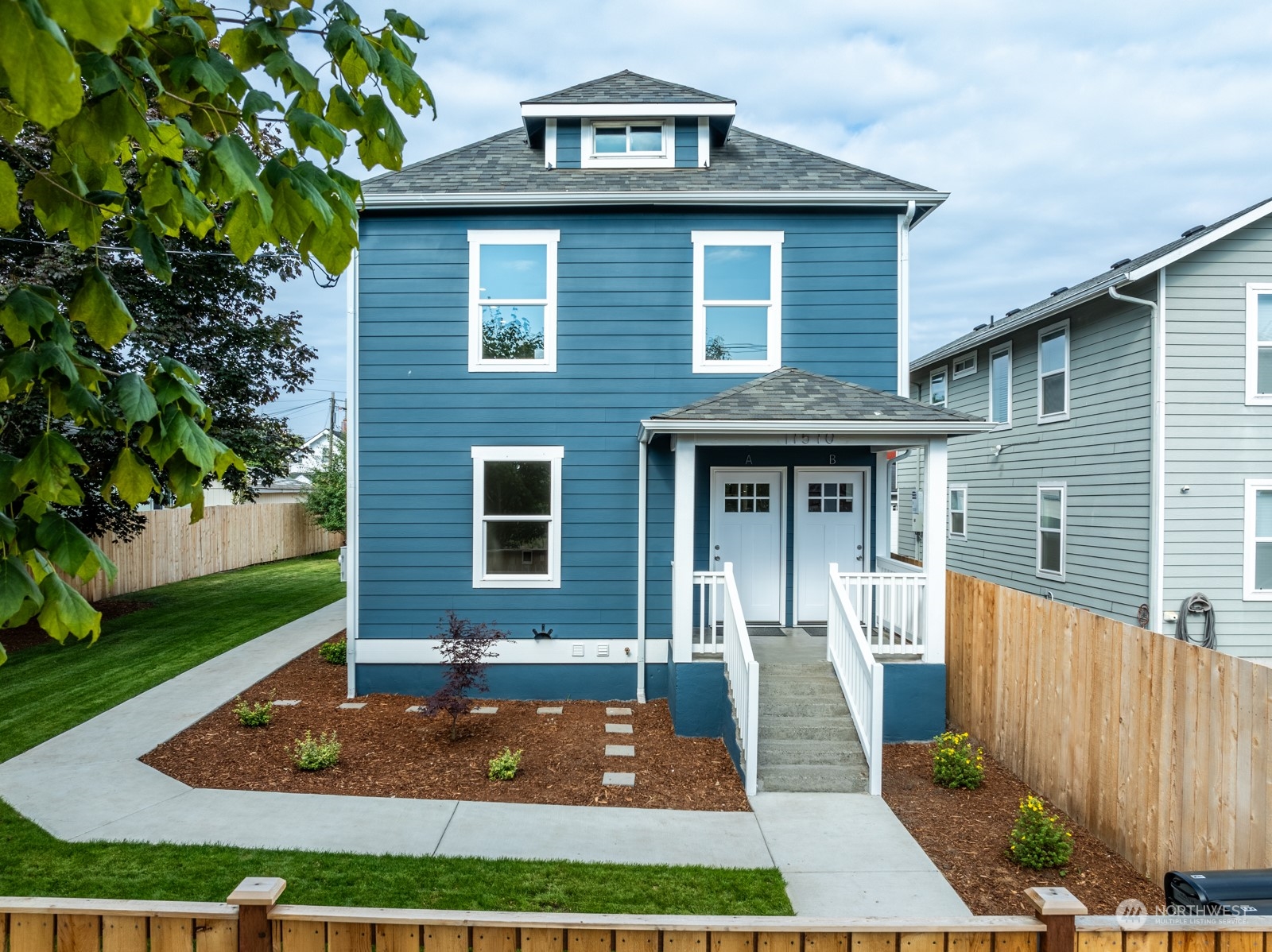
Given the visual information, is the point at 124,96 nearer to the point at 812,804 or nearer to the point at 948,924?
the point at 948,924

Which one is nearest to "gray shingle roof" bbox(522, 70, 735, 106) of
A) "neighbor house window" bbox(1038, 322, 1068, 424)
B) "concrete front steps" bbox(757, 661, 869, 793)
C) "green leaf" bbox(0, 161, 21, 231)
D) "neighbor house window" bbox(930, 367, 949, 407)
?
"neighbor house window" bbox(1038, 322, 1068, 424)

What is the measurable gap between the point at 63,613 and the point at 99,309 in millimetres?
831

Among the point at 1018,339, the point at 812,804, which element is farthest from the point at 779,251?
the point at 1018,339

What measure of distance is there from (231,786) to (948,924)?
5.89 metres

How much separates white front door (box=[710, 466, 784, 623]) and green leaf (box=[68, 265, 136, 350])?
25.5 feet

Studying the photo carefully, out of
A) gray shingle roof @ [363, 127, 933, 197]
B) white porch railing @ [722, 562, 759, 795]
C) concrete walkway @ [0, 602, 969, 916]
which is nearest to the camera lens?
concrete walkway @ [0, 602, 969, 916]

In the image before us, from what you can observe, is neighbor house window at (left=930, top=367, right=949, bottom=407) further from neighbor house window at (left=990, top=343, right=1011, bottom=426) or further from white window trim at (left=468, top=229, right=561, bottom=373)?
white window trim at (left=468, top=229, right=561, bottom=373)

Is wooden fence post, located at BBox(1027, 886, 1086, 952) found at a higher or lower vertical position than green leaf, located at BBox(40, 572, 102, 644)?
lower

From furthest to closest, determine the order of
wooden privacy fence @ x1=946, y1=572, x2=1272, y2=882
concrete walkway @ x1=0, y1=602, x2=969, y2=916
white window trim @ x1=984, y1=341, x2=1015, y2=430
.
Answer: white window trim @ x1=984, y1=341, x2=1015, y2=430, concrete walkway @ x1=0, y1=602, x2=969, y2=916, wooden privacy fence @ x1=946, y1=572, x2=1272, y2=882

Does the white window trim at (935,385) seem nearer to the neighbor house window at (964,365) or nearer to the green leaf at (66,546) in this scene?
the neighbor house window at (964,365)

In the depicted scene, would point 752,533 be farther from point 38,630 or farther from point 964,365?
point 38,630

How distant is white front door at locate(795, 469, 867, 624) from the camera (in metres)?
9.48

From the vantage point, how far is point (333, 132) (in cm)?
187

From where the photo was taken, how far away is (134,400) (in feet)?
6.13
